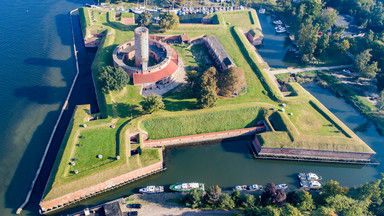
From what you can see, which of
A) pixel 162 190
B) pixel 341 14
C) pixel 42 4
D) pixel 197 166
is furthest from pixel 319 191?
pixel 42 4

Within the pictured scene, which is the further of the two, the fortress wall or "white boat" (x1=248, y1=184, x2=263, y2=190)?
the fortress wall

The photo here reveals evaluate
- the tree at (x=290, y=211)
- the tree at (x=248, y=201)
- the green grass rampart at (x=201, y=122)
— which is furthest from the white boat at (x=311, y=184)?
the green grass rampart at (x=201, y=122)

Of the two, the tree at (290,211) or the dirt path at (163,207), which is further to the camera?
the dirt path at (163,207)

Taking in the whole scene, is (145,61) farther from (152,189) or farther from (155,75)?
(152,189)

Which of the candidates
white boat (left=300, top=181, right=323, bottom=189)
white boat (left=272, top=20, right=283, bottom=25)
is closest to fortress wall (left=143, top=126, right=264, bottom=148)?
white boat (left=300, top=181, right=323, bottom=189)

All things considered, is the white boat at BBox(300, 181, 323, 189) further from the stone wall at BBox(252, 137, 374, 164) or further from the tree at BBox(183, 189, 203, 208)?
the tree at BBox(183, 189, 203, 208)

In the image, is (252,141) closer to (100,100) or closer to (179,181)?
(179,181)

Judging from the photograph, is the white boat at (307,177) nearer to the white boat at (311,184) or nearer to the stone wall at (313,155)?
the white boat at (311,184)
